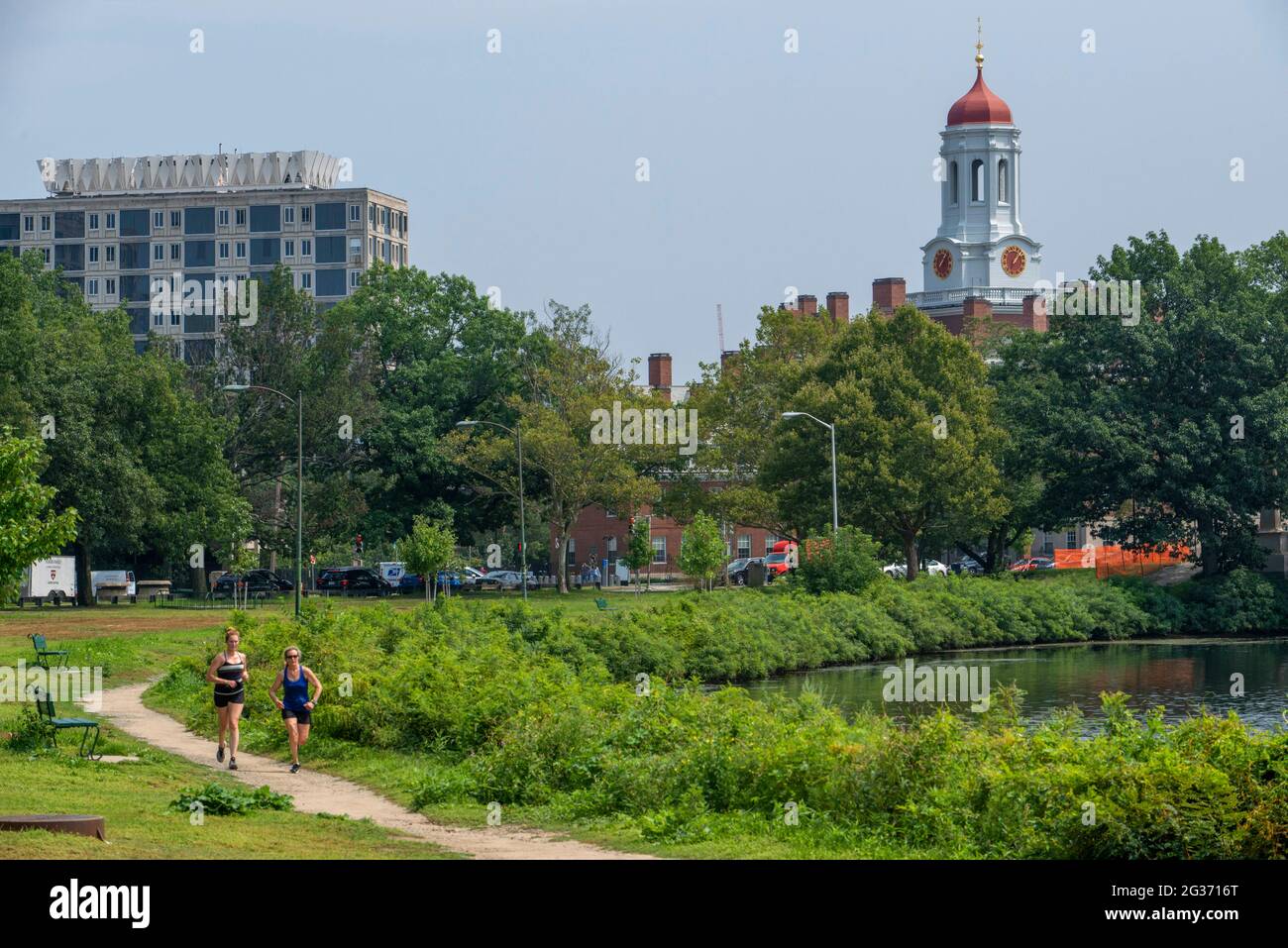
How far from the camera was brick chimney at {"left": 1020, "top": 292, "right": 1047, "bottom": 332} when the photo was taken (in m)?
117

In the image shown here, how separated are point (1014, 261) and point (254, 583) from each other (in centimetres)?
6610

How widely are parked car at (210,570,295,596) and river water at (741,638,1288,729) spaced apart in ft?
112

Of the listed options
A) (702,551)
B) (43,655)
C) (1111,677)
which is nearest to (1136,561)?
(702,551)

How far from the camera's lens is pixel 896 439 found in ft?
219

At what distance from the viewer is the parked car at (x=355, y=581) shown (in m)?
81.6

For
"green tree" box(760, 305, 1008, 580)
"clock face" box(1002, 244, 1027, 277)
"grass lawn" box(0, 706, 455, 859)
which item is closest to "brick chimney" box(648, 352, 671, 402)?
"clock face" box(1002, 244, 1027, 277)

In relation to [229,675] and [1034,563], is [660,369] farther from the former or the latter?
[229,675]

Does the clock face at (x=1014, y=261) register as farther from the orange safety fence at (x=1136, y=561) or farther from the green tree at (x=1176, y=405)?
the green tree at (x=1176, y=405)

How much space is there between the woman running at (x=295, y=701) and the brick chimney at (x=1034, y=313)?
98.5 m

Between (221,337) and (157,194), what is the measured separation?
76283 millimetres

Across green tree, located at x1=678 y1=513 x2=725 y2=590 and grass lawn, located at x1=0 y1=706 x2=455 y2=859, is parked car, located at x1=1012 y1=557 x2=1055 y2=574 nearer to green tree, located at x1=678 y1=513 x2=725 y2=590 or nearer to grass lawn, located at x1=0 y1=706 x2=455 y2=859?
green tree, located at x1=678 y1=513 x2=725 y2=590

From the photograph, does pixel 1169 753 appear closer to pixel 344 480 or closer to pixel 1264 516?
pixel 1264 516
